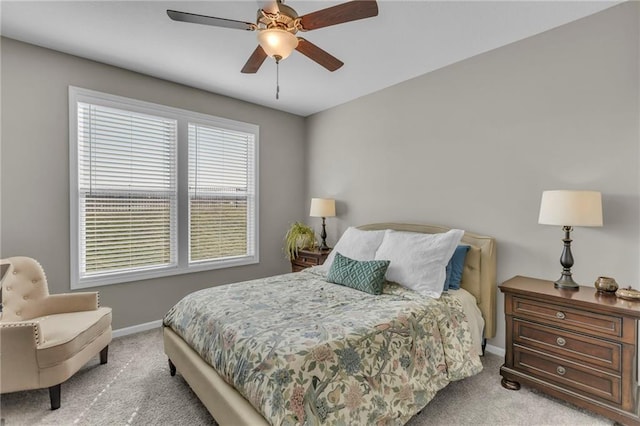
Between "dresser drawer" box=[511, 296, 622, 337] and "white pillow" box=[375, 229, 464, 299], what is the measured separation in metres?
0.55

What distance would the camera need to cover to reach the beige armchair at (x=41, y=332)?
192cm

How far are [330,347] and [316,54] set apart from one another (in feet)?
5.95

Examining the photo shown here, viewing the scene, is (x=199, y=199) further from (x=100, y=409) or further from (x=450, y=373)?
(x=450, y=373)

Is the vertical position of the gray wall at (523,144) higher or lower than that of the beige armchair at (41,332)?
higher

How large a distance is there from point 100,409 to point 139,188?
2117 millimetres

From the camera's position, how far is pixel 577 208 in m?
2.06

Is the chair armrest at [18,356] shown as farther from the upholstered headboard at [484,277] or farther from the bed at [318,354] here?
the upholstered headboard at [484,277]

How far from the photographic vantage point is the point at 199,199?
3799 millimetres

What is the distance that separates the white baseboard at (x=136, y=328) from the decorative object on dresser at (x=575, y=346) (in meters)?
3.43

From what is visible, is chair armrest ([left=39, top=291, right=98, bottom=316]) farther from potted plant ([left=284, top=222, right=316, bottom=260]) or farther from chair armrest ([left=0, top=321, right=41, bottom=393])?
potted plant ([left=284, top=222, right=316, bottom=260])

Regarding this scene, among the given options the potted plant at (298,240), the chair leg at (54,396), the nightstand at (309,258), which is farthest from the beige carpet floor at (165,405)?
the potted plant at (298,240)

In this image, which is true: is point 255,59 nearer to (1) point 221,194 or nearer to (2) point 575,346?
(1) point 221,194

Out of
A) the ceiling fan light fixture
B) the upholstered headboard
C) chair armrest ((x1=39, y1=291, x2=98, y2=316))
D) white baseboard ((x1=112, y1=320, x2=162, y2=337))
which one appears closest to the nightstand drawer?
the upholstered headboard

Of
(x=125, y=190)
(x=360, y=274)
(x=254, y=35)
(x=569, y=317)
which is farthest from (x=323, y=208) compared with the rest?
(x=569, y=317)
